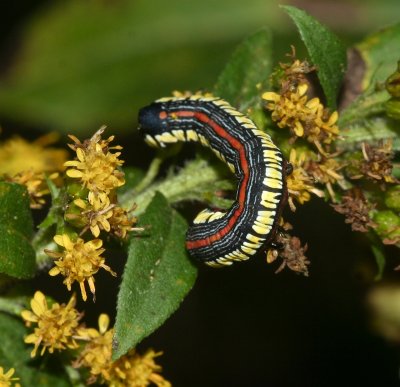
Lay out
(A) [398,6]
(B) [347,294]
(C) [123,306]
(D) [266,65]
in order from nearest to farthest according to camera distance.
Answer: (C) [123,306]
(D) [266,65]
(B) [347,294]
(A) [398,6]

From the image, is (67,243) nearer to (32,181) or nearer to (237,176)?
(32,181)

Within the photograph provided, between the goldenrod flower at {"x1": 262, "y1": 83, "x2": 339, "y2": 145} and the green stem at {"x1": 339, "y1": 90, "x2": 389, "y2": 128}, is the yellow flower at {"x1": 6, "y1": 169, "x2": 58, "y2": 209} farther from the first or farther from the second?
the green stem at {"x1": 339, "y1": 90, "x2": 389, "y2": 128}

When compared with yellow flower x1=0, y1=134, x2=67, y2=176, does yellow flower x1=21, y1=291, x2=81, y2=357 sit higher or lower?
lower

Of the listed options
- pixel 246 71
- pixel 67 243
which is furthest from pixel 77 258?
pixel 246 71

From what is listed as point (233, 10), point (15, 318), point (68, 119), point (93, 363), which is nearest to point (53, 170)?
point (15, 318)

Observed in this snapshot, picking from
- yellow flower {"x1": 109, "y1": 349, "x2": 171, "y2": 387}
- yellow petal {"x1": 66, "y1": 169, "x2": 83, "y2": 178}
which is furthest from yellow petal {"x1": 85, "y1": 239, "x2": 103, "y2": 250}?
yellow flower {"x1": 109, "y1": 349, "x2": 171, "y2": 387}

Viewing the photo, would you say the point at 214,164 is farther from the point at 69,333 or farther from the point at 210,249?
the point at 69,333
